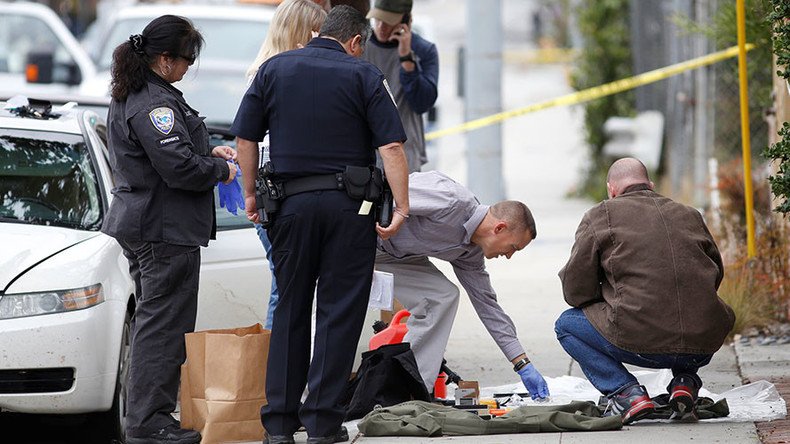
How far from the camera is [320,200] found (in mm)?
5637

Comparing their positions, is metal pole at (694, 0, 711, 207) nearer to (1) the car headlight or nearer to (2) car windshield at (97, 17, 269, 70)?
(2) car windshield at (97, 17, 269, 70)

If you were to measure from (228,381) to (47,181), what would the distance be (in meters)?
1.63

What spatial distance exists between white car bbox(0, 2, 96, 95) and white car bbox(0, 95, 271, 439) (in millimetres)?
6666

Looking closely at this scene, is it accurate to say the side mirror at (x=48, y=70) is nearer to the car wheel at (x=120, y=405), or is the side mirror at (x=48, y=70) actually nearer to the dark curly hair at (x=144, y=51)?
the car wheel at (x=120, y=405)

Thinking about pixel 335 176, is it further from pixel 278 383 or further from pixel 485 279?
pixel 485 279

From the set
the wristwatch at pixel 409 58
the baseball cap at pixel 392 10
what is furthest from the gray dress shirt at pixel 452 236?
the baseball cap at pixel 392 10

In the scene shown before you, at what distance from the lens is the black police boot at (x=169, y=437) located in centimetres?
598

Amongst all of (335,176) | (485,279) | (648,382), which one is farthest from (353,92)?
(648,382)

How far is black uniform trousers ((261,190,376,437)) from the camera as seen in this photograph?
569 centimetres

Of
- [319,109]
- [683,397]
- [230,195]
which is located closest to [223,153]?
[230,195]

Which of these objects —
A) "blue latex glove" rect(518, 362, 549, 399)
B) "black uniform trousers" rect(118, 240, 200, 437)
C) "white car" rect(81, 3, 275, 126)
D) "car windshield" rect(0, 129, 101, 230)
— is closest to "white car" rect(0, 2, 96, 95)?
"white car" rect(81, 3, 275, 126)

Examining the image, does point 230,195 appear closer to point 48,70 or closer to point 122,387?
point 122,387

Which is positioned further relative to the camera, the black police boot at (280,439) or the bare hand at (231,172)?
the bare hand at (231,172)

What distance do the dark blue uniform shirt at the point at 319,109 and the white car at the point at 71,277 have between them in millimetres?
1094
